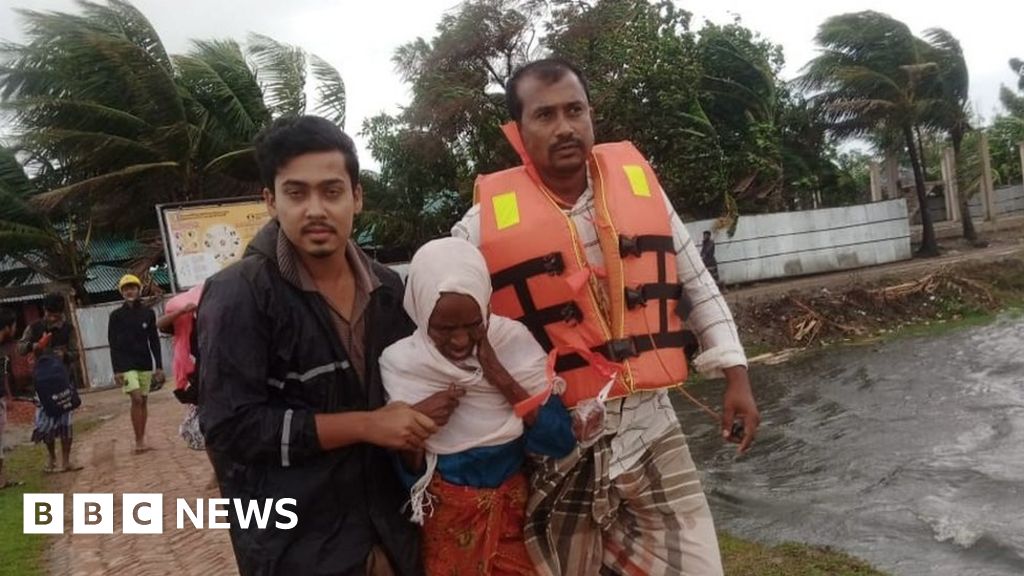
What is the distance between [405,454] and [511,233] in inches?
29.7

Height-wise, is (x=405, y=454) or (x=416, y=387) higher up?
(x=416, y=387)

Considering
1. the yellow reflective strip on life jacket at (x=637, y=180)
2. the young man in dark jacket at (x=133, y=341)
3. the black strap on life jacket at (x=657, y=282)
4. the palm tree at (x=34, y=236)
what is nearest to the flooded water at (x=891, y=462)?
the black strap on life jacket at (x=657, y=282)

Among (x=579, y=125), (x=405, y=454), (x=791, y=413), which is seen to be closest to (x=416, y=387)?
(x=405, y=454)

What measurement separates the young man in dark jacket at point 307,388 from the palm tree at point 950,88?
21.6 m

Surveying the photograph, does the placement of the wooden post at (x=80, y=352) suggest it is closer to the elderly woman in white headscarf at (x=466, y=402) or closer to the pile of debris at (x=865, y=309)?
the pile of debris at (x=865, y=309)

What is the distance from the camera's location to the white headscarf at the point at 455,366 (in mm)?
2123

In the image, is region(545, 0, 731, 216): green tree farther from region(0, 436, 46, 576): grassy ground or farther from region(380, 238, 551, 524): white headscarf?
region(380, 238, 551, 524): white headscarf

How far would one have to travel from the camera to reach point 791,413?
9.16m

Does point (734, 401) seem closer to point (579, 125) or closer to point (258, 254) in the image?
point (579, 125)

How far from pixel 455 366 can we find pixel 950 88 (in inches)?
879

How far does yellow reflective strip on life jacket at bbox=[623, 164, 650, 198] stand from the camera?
2.64 metres

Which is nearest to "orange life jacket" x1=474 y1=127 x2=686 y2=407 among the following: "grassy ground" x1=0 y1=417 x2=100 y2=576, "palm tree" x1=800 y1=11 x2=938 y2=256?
"grassy ground" x1=0 y1=417 x2=100 y2=576

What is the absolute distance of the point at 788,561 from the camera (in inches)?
180

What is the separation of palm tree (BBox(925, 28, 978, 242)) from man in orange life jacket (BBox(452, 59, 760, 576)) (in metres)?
20.8
